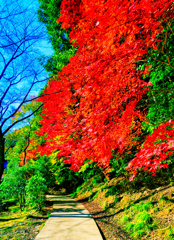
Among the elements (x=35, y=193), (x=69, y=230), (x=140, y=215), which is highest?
(x=35, y=193)

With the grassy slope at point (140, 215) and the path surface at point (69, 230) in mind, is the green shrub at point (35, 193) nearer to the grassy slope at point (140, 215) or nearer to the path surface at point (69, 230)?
the path surface at point (69, 230)

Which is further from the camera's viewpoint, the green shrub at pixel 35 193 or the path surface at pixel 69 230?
the green shrub at pixel 35 193

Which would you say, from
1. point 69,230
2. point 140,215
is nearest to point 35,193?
point 69,230

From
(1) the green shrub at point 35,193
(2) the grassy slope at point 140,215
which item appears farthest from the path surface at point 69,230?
(1) the green shrub at point 35,193

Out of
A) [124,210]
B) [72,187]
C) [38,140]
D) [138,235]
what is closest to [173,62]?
[138,235]

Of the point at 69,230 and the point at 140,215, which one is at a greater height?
the point at 69,230

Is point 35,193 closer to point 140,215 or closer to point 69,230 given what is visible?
point 69,230

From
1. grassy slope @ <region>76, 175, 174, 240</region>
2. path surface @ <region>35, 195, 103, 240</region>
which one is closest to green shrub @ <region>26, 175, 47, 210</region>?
path surface @ <region>35, 195, 103, 240</region>

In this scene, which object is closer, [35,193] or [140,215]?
[140,215]

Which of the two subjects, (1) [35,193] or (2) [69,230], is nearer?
(2) [69,230]

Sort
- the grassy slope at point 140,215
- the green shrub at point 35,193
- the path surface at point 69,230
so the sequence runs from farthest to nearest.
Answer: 1. the green shrub at point 35,193
2. the path surface at point 69,230
3. the grassy slope at point 140,215

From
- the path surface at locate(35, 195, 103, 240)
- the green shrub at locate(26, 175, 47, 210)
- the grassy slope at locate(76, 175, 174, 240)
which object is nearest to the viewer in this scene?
the grassy slope at locate(76, 175, 174, 240)

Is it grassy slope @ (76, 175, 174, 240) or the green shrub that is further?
the green shrub

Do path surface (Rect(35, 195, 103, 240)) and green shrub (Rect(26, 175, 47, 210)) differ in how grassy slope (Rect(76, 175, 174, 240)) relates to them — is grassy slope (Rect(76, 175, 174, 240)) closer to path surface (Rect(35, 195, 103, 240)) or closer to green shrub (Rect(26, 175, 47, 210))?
path surface (Rect(35, 195, 103, 240))
